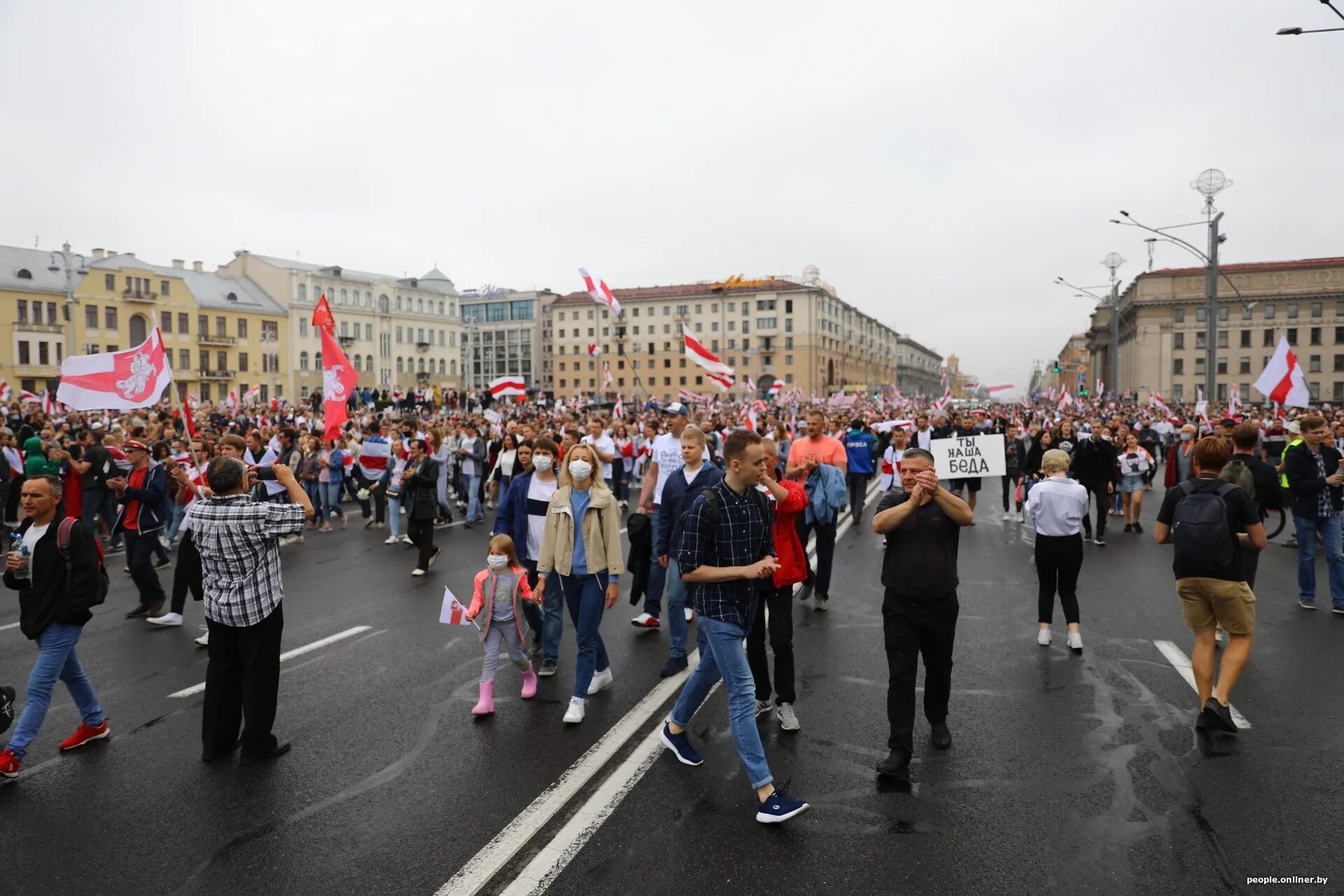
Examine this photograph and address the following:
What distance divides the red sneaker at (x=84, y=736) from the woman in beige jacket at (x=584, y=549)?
2855mm

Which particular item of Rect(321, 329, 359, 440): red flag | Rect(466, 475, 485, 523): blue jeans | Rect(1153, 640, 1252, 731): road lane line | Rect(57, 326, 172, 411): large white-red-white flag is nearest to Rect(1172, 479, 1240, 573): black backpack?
Rect(1153, 640, 1252, 731): road lane line

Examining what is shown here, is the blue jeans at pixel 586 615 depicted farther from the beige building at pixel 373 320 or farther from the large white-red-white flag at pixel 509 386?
the beige building at pixel 373 320

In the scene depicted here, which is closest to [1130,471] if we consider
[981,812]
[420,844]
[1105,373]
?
[981,812]

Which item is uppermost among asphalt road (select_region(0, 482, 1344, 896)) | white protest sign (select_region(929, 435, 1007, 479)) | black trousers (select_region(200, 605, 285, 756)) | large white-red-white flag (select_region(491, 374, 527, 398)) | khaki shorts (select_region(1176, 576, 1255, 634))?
large white-red-white flag (select_region(491, 374, 527, 398))

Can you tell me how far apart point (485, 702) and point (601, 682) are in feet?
2.85

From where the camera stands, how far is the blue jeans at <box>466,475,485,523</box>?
15.2 m

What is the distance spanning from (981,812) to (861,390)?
271 ft

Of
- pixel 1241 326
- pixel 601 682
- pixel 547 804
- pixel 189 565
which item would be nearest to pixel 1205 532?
pixel 601 682

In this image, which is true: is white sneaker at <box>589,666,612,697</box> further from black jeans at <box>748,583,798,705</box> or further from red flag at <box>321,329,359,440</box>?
red flag at <box>321,329,359,440</box>

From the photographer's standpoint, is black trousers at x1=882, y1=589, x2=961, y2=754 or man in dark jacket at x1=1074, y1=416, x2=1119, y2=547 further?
man in dark jacket at x1=1074, y1=416, x2=1119, y2=547

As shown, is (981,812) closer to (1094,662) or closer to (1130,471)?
(1094,662)

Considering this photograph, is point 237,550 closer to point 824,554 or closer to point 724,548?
point 724,548

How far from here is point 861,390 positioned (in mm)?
84312

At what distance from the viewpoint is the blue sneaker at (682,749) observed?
4633 mm
